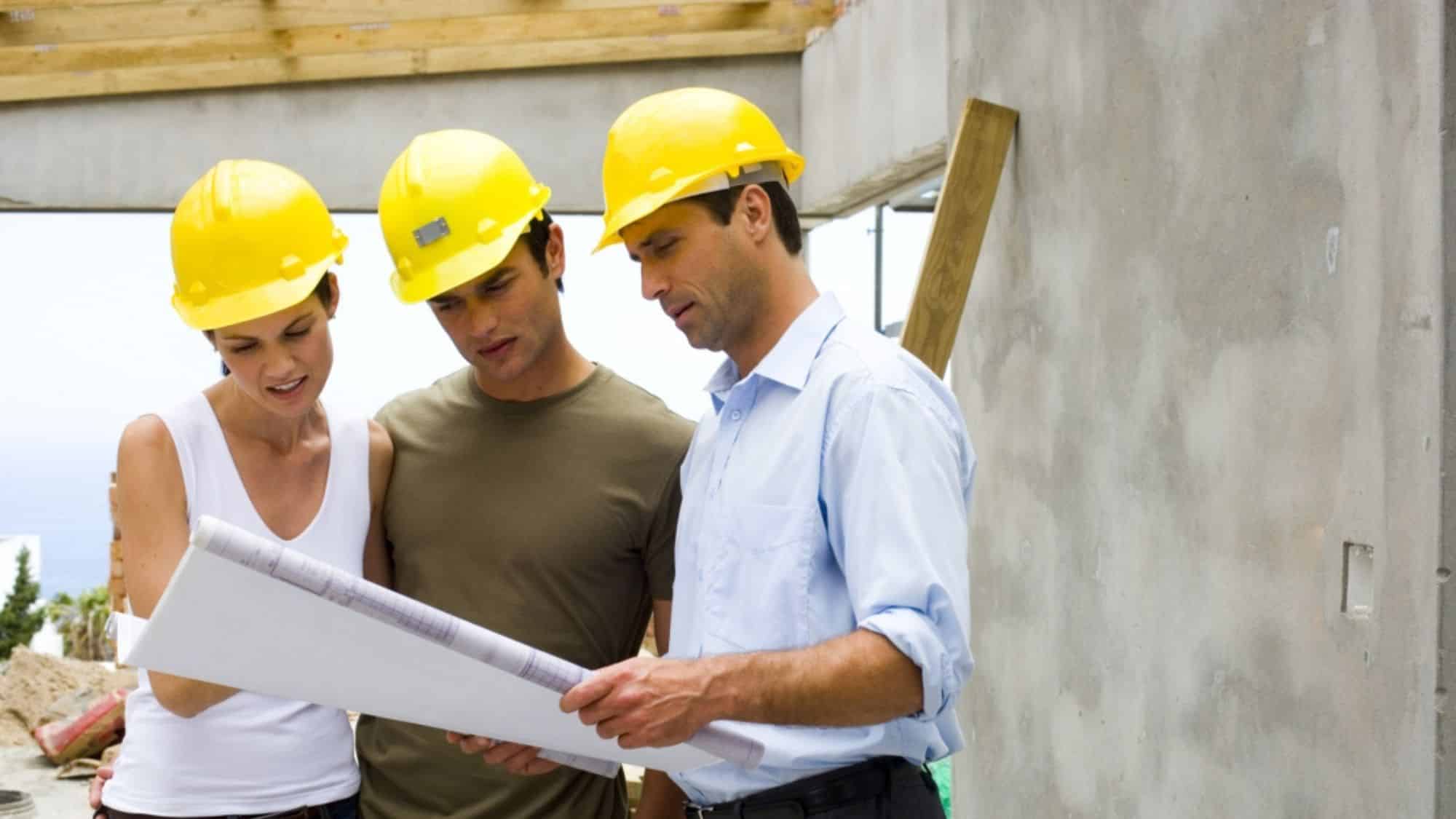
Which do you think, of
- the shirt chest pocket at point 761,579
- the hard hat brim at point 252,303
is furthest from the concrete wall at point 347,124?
the shirt chest pocket at point 761,579

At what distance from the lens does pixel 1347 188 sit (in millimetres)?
2619

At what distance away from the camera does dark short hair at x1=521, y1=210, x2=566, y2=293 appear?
7.90ft

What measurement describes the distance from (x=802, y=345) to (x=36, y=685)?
303 inches

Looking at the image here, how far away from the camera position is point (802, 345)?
1.93 m

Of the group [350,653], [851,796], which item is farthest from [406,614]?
[851,796]

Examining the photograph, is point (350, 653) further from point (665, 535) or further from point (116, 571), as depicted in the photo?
point (116, 571)

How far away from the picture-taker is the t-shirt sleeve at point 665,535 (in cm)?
233

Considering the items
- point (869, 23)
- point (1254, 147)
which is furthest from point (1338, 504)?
point (869, 23)

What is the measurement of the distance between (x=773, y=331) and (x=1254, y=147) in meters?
1.43

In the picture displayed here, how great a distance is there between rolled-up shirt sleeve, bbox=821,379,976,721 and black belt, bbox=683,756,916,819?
0.11m

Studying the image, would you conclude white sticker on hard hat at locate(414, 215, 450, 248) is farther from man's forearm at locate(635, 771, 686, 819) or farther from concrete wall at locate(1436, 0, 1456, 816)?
concrete wall at locate(1436, 0, 1456, 816)

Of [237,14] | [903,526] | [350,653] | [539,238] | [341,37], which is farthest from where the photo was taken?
[341,37]

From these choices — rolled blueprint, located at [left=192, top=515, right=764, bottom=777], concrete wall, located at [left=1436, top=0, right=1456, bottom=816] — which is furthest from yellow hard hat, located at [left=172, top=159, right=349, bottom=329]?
concrete wall, located at [left=1436, top=0, right=1456, bottom=816]

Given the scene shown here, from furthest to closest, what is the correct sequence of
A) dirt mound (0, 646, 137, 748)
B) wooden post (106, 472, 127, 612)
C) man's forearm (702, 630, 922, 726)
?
wooden post (106, 472, 127, 612)
dirt mound (0, 646, 137, 748)
man's forearm (702, 630, 922, 726)
